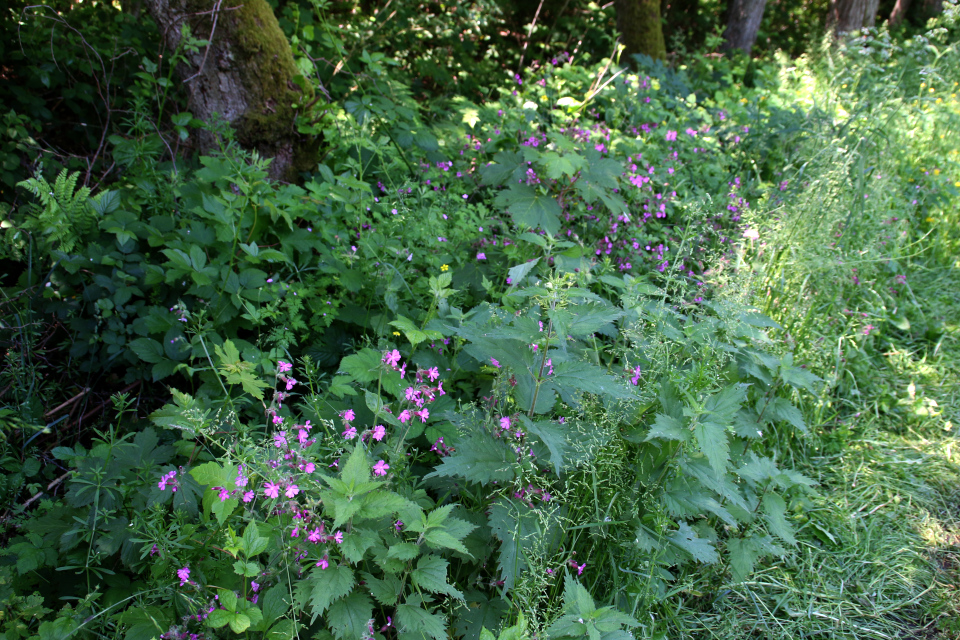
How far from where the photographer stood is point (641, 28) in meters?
6.42

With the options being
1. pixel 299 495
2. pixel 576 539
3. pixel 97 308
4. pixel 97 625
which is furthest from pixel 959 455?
pixel 97 308

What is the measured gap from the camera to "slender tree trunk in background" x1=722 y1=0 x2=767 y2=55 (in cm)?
792

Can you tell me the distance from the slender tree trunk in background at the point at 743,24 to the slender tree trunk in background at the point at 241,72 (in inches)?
271

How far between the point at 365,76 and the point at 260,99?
2.38 ft

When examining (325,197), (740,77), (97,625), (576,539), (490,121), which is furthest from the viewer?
(740,77)

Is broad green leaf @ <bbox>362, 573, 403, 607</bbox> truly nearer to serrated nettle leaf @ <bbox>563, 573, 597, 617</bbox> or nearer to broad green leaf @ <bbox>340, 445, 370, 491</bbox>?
broad green leaf @ <bbox>340, 445, 370, 491</bbox>

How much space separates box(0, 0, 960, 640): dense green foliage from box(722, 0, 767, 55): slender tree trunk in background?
172 inches

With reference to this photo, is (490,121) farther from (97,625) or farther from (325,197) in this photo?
(97,625)

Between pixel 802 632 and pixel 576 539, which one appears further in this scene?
pixel 802 632

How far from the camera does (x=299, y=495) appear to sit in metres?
1.58

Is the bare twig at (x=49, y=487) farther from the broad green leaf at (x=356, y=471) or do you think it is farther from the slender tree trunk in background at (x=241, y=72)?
the slender tree trunk in background at (x=241, y=72)

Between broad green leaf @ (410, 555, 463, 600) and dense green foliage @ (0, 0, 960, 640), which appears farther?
dense green foliage @ (0, 0, 960, 640)

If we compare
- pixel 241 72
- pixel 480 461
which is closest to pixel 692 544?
pixel 480 461

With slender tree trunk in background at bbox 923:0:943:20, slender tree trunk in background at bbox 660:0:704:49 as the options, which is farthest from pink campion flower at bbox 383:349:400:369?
slender tree trunk in background at bbox 923:0:943:20
